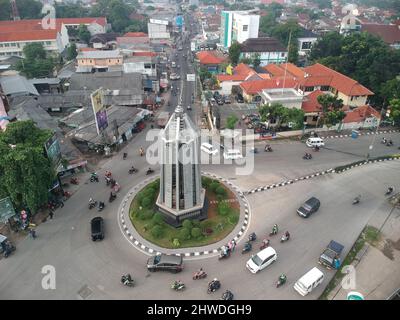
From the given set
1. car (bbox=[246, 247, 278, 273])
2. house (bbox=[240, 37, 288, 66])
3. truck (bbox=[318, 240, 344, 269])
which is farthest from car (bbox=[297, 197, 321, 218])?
house (bbox=[240, 37, 288, 66])

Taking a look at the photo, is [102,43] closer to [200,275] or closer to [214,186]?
[214,186]

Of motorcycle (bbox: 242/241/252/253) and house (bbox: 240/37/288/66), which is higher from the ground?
house (bbox: 240/37/288/66)

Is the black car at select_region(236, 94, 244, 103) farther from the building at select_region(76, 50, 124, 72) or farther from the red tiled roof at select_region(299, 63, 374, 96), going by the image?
the building at select_region(76, 50, 124, 72)

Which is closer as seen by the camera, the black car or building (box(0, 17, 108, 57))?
the black car

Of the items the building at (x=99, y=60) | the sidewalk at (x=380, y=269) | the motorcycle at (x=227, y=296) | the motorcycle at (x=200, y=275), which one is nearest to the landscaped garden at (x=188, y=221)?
the motorcycle at (x=200, y=275)

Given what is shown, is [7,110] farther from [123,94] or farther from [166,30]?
[166,30]

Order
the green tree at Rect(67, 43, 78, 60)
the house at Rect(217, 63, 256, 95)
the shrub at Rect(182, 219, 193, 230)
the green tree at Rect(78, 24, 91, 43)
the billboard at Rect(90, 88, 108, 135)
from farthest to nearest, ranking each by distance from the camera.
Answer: the green tree at Rect(78, 24, 91, 43) → the green tree at Rect(67, 43, 78, 60) → the house at Rect(217, 63, 256, 95) → the billboard at Rect(90, 88, 108, 135) → the shrub at Rect(182, 219, 193, 230)

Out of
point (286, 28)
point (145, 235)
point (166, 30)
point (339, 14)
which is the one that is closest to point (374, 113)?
point (145, 235)

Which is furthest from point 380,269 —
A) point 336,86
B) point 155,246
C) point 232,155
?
point 336,86
